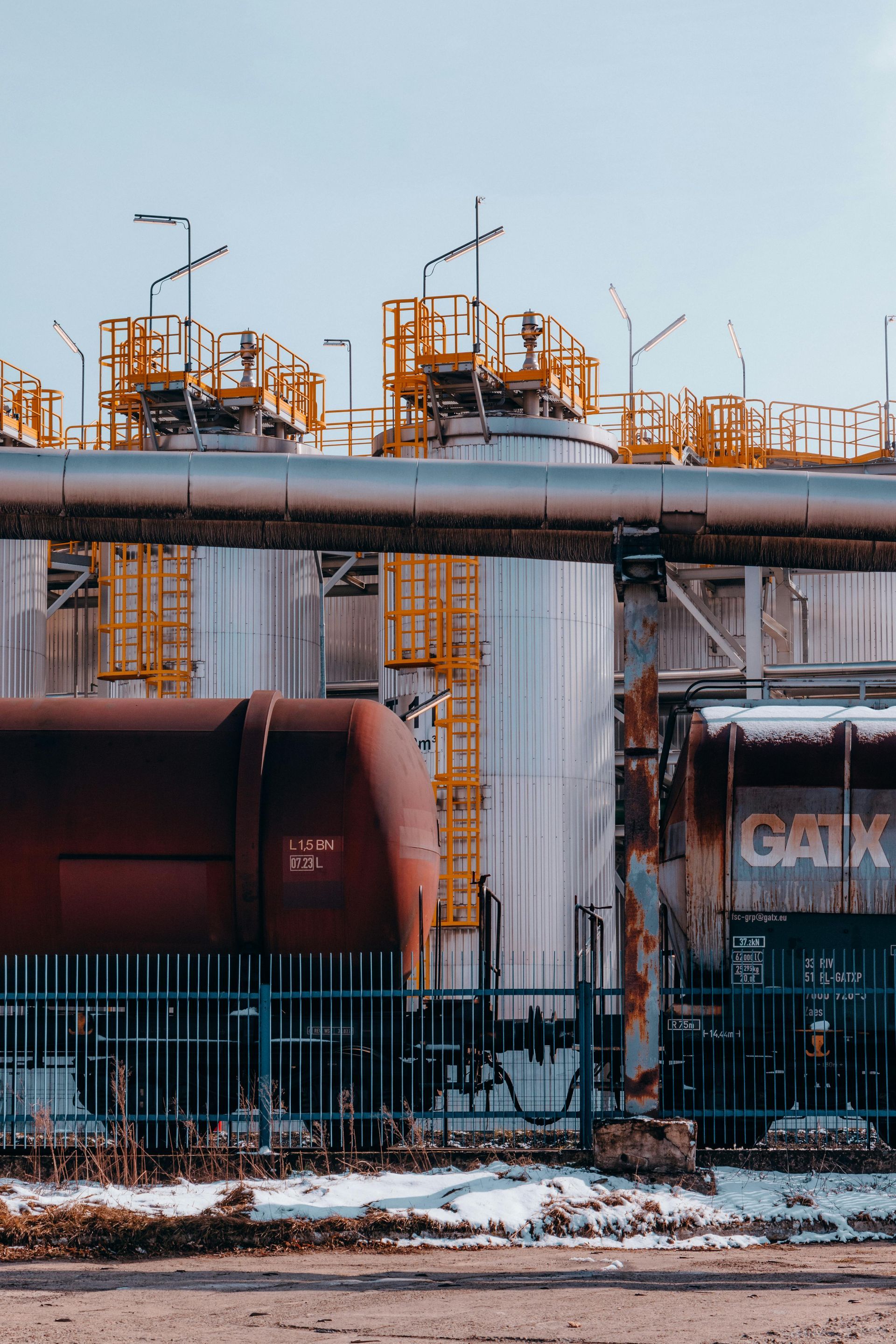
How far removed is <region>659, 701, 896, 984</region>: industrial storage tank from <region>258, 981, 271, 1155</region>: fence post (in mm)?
4310

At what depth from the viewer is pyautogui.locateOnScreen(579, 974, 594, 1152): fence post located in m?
12.3

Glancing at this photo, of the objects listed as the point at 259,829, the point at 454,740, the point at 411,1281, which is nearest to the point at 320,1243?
the point at 411,1281

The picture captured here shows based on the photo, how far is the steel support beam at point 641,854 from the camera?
12.4 m

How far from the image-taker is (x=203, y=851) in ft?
44.0

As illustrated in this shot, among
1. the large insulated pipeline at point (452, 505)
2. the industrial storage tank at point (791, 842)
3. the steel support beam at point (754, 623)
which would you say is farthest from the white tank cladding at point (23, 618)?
the industrial storage tank at point (791, 842)

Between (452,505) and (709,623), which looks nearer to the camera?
(452,505)

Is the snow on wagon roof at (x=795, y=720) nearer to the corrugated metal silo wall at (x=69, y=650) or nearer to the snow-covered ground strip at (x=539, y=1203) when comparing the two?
the snow-covered ground strip at (x=539, y=1203)

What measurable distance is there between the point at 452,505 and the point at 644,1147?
226 inches

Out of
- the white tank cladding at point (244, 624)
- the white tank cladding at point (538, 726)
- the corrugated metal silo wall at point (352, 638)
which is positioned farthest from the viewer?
the corrugated metal silo wall at point (352, 638)

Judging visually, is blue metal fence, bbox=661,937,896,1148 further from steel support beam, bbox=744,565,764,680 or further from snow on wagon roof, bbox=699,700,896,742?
steel support beam, bbox=744,565,764,680

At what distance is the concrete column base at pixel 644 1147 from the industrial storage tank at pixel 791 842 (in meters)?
2.37

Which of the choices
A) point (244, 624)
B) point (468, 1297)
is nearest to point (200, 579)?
point (244, 624)

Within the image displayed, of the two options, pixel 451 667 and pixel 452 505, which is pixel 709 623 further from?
pixel 452 505

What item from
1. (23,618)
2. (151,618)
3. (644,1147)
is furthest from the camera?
(23,618)
